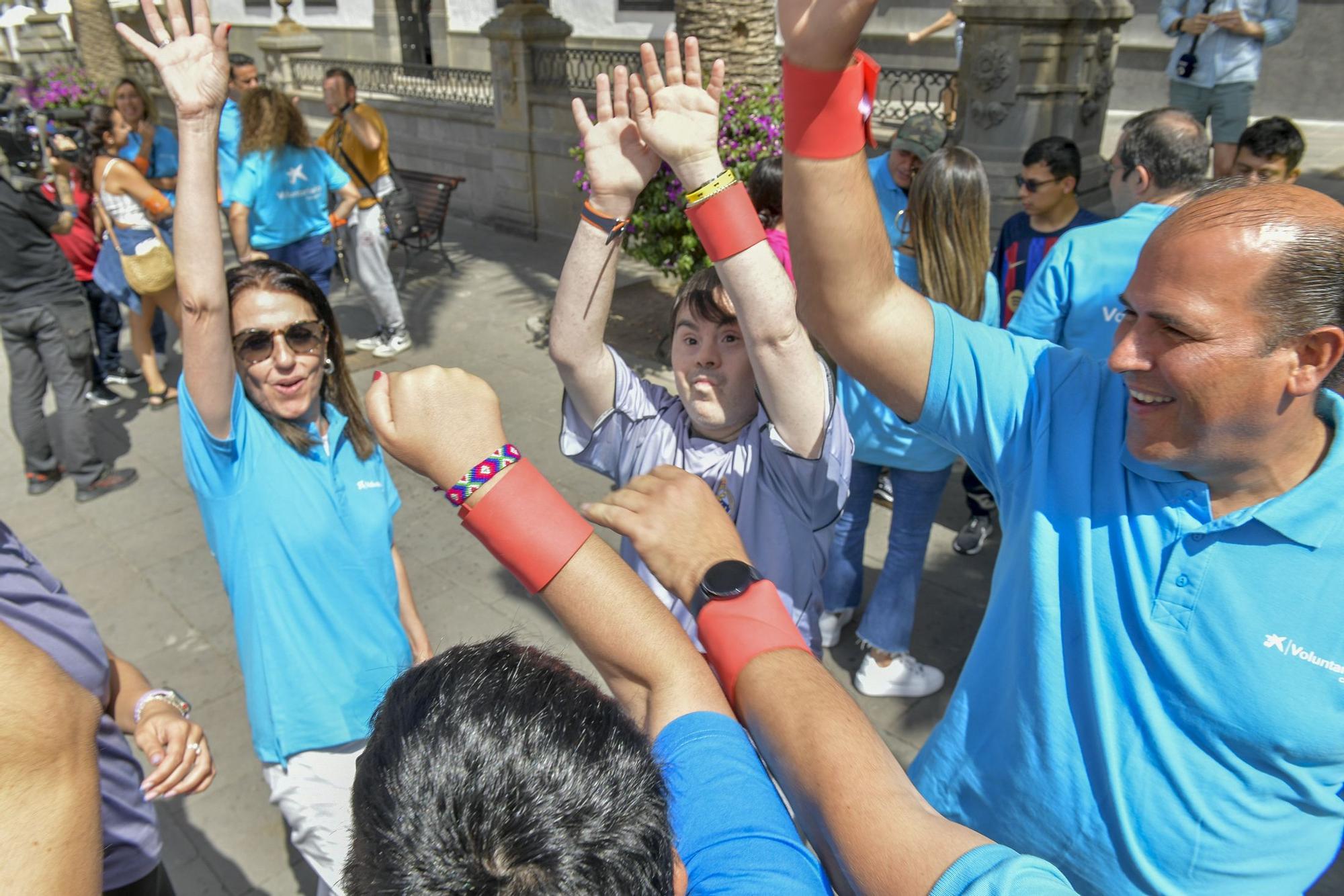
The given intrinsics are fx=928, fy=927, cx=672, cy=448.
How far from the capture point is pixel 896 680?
3660 millimetres

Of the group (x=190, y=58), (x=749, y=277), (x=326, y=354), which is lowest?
(x=326, y=354)

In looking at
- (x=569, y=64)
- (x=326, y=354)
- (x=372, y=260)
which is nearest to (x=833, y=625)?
(x=326, y=354)

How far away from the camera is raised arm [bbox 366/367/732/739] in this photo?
1.25 metres

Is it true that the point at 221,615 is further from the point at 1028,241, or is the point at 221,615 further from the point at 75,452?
the point at 1028,241

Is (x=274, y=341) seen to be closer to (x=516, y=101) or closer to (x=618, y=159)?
(x=618, y=159)

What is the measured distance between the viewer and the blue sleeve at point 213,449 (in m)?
2.07

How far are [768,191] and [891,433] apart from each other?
4.05ft

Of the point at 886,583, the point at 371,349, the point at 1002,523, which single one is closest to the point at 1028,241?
the point at 886,583

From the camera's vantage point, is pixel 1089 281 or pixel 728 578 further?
pixel 1089 281

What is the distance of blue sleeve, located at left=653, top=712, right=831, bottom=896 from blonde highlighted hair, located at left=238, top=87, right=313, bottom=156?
20.0 ft

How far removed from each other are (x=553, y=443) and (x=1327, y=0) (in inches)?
490

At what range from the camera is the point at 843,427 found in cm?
204

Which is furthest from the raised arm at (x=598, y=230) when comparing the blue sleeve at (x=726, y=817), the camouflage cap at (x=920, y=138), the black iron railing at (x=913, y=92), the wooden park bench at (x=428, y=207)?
the wooden park bench at (x=428, y=207)

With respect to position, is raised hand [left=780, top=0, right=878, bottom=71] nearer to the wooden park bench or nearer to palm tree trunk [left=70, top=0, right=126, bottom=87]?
the wooden park bench
